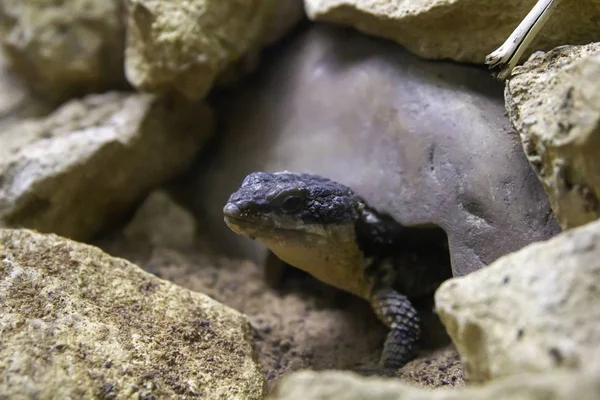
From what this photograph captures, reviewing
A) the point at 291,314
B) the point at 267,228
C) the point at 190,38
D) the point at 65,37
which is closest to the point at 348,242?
the point at 267,228

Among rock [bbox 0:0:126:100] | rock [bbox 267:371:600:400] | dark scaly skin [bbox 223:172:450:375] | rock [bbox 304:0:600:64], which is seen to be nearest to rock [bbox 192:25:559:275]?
rock [bbox 304:0:600:64]

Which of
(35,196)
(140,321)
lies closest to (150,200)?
(35,196)

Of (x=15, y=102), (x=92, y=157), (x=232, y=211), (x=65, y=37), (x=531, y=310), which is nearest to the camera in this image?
(x=531, y=310)

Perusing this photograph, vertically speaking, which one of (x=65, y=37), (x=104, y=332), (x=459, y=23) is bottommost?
(x=104, y=332)

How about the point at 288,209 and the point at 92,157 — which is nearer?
the point at 288,209

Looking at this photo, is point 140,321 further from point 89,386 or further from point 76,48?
point 76,48

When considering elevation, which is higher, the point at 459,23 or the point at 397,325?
the point at 459,23

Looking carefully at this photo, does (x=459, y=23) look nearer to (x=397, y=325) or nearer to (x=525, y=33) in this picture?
(x=525, y=33)

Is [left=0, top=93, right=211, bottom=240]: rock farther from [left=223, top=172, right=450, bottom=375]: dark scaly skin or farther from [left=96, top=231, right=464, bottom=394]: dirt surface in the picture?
[left=223, top=172, right=450, bottom=375]: dark scaly skin
